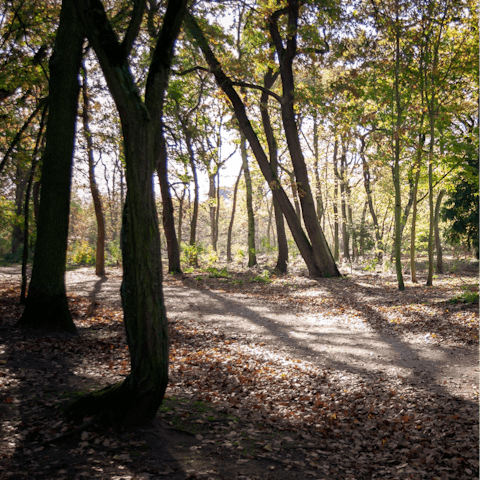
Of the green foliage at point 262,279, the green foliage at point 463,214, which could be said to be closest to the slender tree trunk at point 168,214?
the green foliage at point 262,279

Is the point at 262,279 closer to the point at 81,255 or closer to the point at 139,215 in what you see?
the point at 139,215

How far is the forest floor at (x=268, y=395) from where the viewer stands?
3465 millimetres

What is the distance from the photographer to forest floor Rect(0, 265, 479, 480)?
3465 mm

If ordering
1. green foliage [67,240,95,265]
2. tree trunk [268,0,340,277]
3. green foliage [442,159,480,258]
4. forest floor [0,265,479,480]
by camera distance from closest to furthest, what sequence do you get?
forest floor [0,265,479,480] → tree trunk [268,0,340,277] → green foliage [442,159,480,258] → green foliage [67,240,95,265]

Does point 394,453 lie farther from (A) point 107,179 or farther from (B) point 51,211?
(A) point 107,179

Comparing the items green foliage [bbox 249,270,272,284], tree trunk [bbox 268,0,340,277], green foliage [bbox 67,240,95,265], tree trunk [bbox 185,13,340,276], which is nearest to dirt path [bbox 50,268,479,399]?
green foliage [bbox 249,270,272,284]

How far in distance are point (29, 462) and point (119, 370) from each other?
8.77 ft

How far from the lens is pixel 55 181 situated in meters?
6.79

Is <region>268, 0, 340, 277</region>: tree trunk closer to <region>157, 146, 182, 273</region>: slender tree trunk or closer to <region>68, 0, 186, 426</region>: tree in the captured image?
<region>157, 146, 182, 273</region>: slender tree trunk

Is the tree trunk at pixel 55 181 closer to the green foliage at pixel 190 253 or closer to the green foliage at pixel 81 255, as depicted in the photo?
the green foliage at pixel 190 253

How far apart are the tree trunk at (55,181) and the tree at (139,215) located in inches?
142

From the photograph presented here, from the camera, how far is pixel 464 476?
11.0 ft

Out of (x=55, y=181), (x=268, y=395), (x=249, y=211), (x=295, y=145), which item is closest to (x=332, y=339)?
(x=268, y=395)

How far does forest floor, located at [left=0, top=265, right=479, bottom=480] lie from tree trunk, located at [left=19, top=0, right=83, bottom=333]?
0.60 metres
